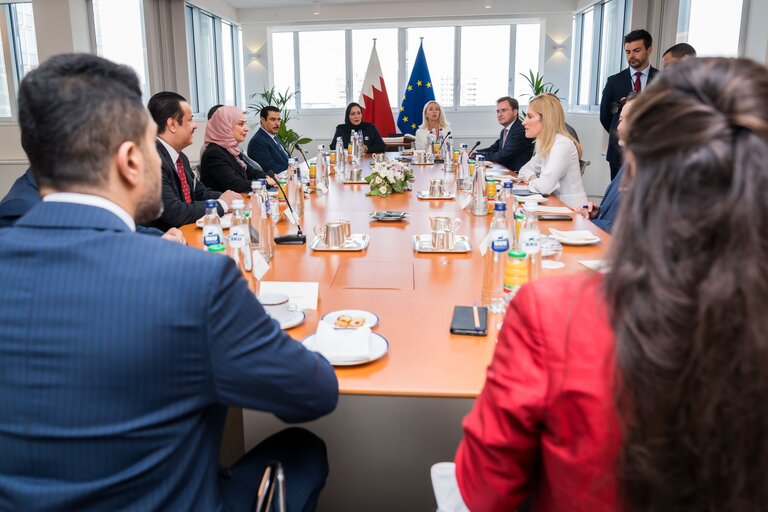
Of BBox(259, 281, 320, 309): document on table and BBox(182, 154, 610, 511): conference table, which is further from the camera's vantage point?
BBox(259, 281, 320, 309): document on table

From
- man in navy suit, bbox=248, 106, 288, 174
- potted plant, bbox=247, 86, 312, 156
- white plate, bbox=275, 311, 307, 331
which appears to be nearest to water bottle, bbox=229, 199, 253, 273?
white plate, bbox=275, 311, 307, 331

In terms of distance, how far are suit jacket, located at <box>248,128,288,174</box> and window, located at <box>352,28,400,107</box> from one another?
15.4 feet

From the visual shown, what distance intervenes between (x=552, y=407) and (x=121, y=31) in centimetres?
719

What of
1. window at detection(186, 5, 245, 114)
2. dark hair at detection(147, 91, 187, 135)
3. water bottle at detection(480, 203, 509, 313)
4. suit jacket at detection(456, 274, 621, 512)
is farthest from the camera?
window at detection(186, 5, 245, 114)

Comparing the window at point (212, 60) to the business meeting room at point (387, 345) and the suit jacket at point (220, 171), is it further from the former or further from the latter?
the business meeting room at point (387, 345)

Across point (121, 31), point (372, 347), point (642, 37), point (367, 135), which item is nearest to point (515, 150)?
point (642, 37)

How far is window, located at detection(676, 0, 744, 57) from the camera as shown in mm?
4648

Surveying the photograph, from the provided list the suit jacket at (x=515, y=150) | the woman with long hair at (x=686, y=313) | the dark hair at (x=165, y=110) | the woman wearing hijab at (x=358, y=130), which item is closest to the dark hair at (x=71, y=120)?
the woman with long hair at (x=686, y=313)

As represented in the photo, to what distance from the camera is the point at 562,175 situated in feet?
12.2

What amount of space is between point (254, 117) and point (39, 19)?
4333 millimetres

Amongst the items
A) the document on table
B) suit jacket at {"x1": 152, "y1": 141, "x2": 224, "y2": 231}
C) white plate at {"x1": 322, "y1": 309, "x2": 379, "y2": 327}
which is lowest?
white plate at {"x1": 322, "y1": 309, "x2": 379, "y2": 327}

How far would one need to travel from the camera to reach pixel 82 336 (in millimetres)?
812

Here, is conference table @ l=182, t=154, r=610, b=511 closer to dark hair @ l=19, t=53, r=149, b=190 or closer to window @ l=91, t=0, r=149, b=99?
dark hair @ l=19, t=53, r=149, b=190

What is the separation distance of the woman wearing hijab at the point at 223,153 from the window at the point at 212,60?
151 inches
